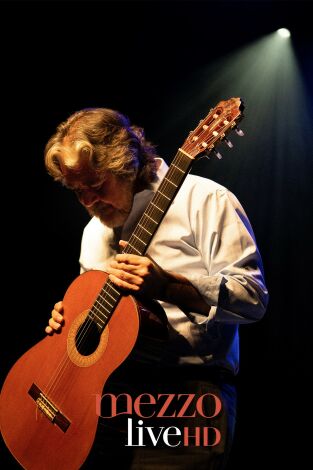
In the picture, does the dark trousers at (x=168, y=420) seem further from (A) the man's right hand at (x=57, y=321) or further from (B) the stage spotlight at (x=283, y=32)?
(B) the stage spotlight at (x=283, y=32)

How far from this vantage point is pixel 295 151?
10.2 ft

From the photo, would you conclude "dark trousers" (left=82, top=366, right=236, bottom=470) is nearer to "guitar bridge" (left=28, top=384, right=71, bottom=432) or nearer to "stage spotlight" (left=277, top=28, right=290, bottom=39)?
"guitar bridge" (left=28, top=384, right=71, bottom=432)

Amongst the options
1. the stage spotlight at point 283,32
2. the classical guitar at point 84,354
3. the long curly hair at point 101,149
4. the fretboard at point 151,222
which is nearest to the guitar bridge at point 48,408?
the classical guitar at point 84,354

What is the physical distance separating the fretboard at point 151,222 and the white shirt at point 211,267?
197 mm

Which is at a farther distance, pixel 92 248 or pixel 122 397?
pixel 92 248

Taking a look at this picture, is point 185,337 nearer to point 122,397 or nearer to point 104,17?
point 122,397

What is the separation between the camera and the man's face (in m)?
2.16

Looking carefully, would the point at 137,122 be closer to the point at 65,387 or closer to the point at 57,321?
the point at 57,321

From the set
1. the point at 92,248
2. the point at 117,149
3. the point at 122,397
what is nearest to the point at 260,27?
the point at 117,149

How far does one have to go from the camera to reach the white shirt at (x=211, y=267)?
177 cm

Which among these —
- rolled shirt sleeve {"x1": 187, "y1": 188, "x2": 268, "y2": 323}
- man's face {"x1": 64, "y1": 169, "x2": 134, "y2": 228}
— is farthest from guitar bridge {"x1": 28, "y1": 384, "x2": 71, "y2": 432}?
man's face {"x1": 64, "y1": 169, "x2": 134, "y2": 228}

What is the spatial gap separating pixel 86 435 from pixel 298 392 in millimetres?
→ 1517

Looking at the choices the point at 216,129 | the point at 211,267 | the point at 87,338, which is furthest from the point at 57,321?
the point at 216,129

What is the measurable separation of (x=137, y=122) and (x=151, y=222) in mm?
1677
